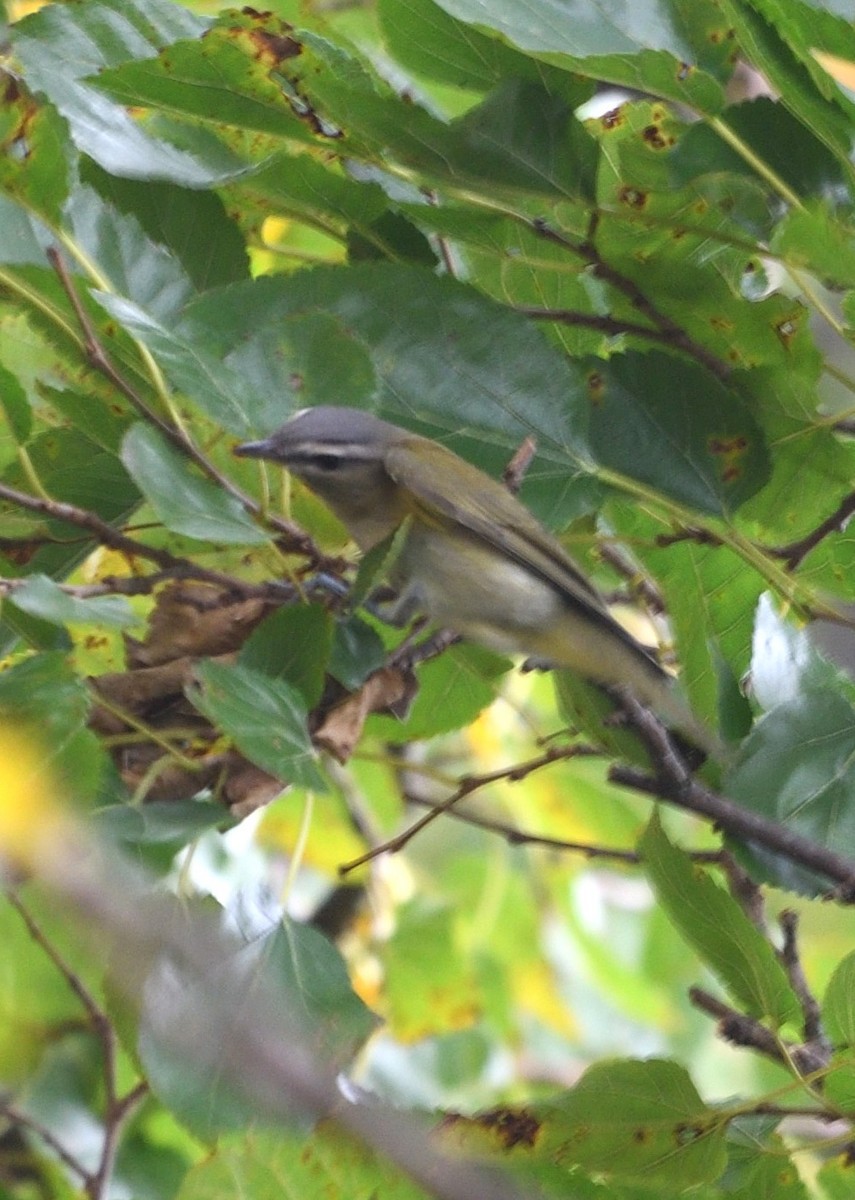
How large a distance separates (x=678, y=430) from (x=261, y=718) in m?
0.41

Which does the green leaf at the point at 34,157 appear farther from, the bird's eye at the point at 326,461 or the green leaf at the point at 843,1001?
the green leaf at the point at 843,1001

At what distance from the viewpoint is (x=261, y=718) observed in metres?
0.82

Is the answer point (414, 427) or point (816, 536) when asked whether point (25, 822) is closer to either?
point (414, 427)

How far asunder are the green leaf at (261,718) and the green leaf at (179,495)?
8 centimetres

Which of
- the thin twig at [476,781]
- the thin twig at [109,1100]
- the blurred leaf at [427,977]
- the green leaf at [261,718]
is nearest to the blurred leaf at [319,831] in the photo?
the blurred leaf at [427,977]

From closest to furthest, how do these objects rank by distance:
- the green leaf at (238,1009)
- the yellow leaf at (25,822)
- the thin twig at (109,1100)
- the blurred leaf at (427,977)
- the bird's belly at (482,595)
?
the yellow leaf at (25,822), the green leaf at (238,1009), the bird's belly at (482,595), the thin twig at (109,1100), the blurred leaf at (427,977)

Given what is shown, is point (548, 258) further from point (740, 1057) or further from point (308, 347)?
point (740, 1057)

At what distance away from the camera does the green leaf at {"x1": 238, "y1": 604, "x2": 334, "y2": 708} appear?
35.6 inches

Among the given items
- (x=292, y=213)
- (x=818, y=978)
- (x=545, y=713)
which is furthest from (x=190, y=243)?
(x=818, y=978)

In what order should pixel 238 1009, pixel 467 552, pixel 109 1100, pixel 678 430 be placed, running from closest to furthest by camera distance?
pixel 238 1009, pixel 678 430, pixel 467 552, pixel 109 1100

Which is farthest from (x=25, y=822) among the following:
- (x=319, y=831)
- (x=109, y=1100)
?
(x=319, y=831)

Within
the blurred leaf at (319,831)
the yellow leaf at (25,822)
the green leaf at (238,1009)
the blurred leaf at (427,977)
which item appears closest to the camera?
the yellow leaf at (25,822)

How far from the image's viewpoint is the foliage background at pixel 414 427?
888 mm

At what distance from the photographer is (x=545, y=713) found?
2660 mm
